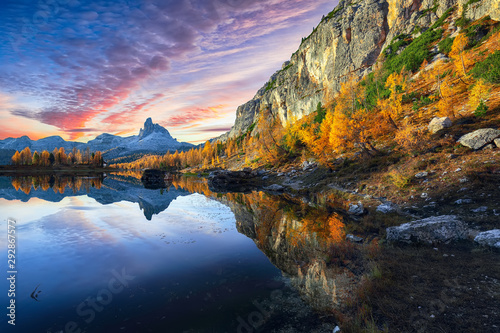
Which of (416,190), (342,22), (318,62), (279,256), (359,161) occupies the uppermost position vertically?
(342,22)

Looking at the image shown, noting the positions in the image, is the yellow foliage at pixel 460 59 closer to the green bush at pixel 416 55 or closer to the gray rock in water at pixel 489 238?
the green bush at pixel 416 55

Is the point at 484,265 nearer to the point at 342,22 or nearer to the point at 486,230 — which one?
the point at 486,230

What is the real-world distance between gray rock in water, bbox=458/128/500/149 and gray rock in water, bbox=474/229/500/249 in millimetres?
14848

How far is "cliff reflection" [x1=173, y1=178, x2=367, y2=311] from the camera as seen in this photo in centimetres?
898

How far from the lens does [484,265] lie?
8.48 meters

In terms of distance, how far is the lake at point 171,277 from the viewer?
7664 mm

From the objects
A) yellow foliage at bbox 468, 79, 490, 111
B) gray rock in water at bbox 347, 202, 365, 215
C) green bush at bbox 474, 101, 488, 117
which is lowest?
gray rock in water at bbox 347, 202, 365, 215

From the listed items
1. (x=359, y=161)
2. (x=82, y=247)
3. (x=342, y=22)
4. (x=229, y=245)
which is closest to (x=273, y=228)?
(x=229, y=245)

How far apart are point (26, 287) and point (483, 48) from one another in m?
76.5

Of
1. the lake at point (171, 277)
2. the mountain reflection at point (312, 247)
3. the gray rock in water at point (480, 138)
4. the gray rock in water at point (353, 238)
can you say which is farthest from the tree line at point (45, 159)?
the gray rock in water at point (480, 138)

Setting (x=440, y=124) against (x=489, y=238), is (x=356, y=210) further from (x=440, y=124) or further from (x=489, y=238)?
(x=440, y=124)

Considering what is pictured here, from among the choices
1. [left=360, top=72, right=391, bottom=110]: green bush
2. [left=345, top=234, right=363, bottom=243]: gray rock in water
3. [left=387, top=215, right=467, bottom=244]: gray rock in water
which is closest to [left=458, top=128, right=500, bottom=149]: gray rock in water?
[left=387, top=215, right=467, bottom=244]: gray rock in water

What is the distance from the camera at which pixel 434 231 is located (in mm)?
11750

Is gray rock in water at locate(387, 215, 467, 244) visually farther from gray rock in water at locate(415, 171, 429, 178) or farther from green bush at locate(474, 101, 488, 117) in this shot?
green bush at locate(474, 101, 488, 117)
